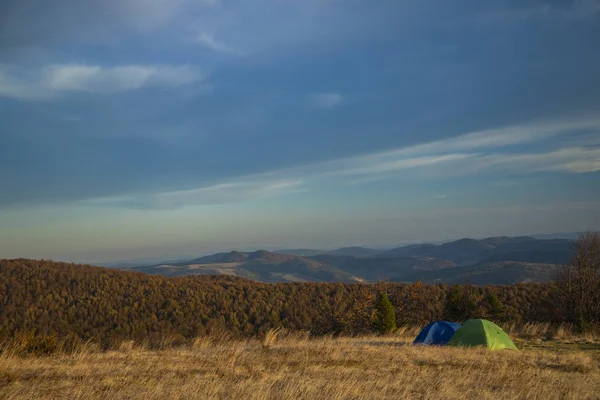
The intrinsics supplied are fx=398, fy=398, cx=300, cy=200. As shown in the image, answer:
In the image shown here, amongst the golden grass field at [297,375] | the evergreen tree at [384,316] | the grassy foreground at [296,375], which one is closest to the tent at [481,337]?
the golden grass field at [297,375]

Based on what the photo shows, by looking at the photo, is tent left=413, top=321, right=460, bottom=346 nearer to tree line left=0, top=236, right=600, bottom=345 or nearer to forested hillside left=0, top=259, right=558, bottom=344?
tree line left=0, top=236, right=600, bottom=345

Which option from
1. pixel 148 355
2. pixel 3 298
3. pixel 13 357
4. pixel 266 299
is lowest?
pixel 266 299

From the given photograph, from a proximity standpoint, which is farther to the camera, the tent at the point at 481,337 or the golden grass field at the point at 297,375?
the tent at the point at 481,337

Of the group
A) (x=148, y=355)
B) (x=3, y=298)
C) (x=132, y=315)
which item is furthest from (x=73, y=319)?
(x=148, y=355)

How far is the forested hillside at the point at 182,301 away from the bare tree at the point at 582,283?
1179 centimetres

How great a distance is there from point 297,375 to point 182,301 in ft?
222

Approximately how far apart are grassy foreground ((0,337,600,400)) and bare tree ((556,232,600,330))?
1666cm

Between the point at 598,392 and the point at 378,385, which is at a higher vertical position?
the point at 378,385

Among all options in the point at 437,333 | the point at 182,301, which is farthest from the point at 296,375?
the point at 182,301

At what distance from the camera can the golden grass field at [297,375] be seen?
23.6 feet

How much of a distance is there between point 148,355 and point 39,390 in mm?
5152

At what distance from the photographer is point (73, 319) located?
203 ft

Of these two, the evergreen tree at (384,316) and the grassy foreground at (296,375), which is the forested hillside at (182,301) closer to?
the evergreen tree at (384,316)

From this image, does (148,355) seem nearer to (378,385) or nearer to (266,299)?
(378,385)
